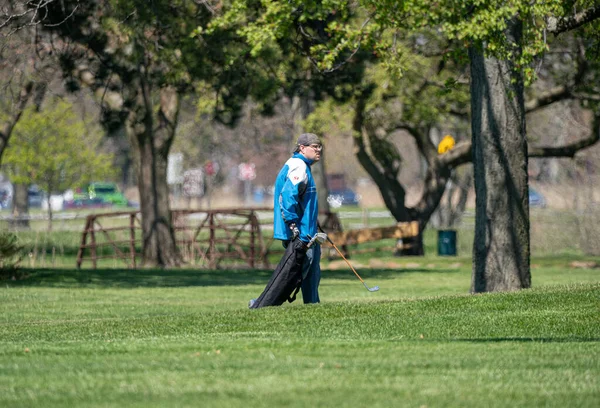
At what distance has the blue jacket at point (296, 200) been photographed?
39.3 ft

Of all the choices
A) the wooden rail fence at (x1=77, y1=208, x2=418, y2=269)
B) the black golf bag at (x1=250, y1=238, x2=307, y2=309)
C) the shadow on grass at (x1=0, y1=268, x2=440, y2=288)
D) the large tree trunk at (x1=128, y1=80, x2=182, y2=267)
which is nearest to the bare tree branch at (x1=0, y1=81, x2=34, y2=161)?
the large tree trunk at (x1=128, y1=80, x2=182, y2=267)

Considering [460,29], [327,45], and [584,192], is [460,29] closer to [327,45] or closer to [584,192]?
[327,45]

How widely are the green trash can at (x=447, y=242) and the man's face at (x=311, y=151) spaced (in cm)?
2335

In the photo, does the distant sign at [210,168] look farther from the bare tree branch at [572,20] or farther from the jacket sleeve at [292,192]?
the jacket sleeve at [292,192]

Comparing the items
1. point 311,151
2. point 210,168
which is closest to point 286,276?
point 311,151

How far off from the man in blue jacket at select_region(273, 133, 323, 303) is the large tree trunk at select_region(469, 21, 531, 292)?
5.30 m

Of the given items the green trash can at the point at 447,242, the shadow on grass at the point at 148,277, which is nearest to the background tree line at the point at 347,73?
the green trash can at the point at 447,242

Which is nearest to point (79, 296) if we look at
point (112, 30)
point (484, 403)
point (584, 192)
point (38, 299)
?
point (38, 299)

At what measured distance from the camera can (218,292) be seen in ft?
66.6

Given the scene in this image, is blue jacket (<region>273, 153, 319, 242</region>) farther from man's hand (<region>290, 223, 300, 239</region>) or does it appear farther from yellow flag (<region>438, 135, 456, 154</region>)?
yellow flag (<region>438, 135, 456, 154</region>)

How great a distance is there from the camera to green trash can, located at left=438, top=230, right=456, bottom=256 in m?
35.2

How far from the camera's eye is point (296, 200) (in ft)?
39.4

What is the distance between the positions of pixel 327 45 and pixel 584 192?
1867cm

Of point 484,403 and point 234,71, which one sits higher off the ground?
point 234,71
